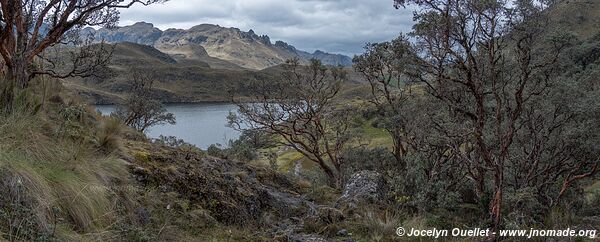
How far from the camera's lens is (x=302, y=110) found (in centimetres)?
2233

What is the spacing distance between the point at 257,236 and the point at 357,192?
428 centimetres

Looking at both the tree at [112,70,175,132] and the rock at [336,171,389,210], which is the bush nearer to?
the rock at [336,171,389,210]

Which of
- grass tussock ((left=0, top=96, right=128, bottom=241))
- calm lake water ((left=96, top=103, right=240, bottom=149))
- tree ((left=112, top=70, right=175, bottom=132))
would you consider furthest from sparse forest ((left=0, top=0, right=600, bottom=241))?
calm lake water ((left=96, top=103, right=240, bottom=149))

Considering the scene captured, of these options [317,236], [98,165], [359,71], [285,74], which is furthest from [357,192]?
[285,74]

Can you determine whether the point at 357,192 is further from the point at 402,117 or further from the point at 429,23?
the point at 402,117

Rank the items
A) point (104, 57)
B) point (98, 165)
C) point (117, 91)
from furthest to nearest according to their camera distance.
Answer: point (117, 91) < point (104, 57) < point (98, 165)

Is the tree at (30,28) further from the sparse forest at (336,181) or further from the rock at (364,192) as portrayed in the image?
the rock at (364,192)

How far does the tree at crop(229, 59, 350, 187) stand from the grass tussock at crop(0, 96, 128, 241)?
14.4 meters

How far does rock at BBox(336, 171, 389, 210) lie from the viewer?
373 inches

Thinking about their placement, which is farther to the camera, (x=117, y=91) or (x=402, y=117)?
(x=117, y=91)

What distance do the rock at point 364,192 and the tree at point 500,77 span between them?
6.42 feet

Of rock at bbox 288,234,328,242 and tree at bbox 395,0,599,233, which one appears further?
tree at bbox 395,0,599,233

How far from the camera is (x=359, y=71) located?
70.6 ft

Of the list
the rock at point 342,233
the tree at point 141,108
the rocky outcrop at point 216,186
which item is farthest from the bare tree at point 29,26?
the tree at point 141,108
